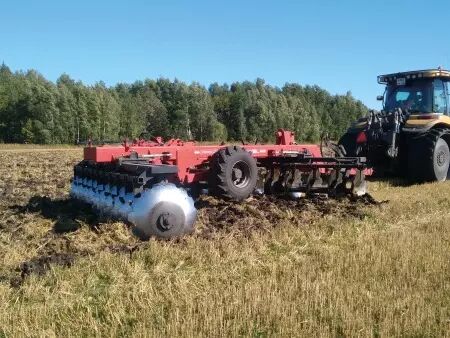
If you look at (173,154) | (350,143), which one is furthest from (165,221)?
(350,143)

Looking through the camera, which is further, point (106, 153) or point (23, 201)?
point (23, 201)

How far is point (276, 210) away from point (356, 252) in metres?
2.60

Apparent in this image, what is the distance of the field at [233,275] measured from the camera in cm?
381

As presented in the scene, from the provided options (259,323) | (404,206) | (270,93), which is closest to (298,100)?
(270,93)

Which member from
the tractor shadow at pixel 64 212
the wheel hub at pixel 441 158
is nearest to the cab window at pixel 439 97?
the wheel hub at pixel 441 158

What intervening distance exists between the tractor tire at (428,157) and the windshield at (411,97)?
34.6 inches

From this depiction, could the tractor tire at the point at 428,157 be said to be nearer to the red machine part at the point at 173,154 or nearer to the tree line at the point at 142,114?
the red machine part at the point at 173,154

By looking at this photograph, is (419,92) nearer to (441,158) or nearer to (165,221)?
(441,158)

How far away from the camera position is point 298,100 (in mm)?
65188

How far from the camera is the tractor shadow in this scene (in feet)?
23.1

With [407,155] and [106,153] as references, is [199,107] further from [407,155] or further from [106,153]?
[106,153]

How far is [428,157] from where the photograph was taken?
11492 millimetres

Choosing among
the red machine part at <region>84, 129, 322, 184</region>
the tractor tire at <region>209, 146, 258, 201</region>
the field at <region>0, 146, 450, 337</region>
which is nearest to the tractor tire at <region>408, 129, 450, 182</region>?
the field at <region>0, 146, 450, 337</region>

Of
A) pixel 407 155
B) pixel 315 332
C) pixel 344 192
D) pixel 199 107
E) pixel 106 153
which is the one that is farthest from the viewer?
pixel 199 107
